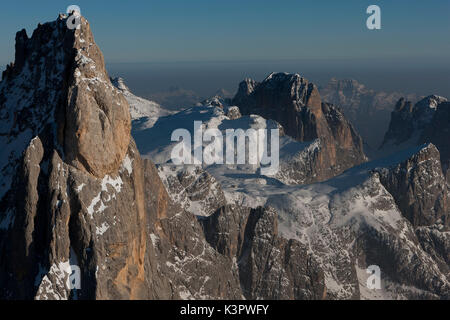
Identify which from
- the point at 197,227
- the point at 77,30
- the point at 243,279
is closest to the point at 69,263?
the point at 77,30

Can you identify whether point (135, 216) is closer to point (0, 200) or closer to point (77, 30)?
point (0, 200)

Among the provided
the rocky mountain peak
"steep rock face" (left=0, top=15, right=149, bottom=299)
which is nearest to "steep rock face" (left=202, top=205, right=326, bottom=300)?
"steep rock face" (left=0, top=15, right=149, bottom=299)

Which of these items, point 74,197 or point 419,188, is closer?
point 74,197

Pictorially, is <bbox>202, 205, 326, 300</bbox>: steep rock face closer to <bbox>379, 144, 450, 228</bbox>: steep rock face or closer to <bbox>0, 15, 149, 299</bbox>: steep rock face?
<bbox>0, 15, 149, 299</bbox>: steep rock face
